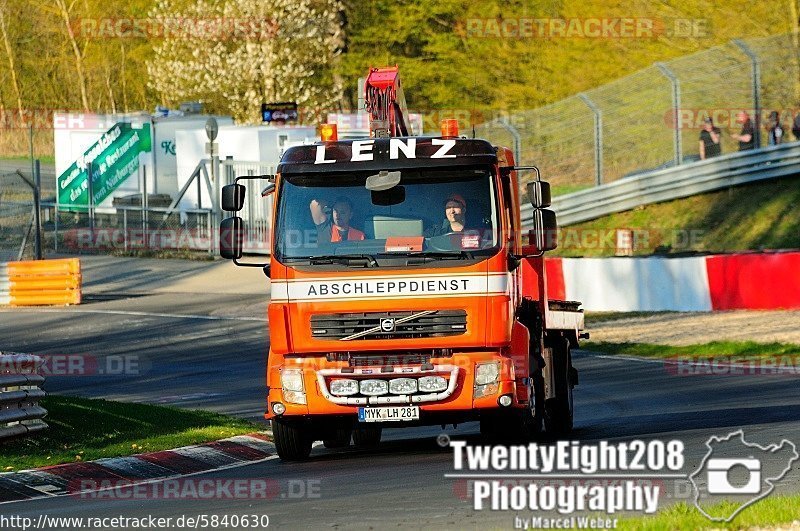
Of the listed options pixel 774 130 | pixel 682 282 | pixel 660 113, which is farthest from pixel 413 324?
pixel 774 130

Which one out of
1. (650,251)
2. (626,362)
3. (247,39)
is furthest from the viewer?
(247,39)

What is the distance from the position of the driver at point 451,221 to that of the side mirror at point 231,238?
1.66 m

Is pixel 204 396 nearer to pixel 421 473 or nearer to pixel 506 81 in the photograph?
pixel 421 473

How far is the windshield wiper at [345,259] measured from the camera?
40.2 ft

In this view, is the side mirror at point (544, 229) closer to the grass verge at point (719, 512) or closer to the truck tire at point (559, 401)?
the truck tire at point (559, 401)

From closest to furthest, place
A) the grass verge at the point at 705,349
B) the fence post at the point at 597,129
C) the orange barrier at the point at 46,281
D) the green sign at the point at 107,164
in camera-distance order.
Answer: the grass verge at the point at 705,349, the orange barrier at the point at 46,281, the fence post at the point at 597,129, the green sign at the point at 107,164

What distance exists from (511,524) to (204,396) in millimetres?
11177

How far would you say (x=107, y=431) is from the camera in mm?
14602

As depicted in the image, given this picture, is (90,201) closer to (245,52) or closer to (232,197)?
(245,52)

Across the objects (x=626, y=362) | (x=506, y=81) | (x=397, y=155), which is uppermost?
(x=506, y=81)

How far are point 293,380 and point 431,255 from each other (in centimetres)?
151

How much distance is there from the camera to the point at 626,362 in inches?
931

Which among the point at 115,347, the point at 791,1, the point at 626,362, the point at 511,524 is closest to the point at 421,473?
the point at 511,524

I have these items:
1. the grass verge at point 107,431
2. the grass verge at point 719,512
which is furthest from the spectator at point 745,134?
the grass verge at point 719,512
